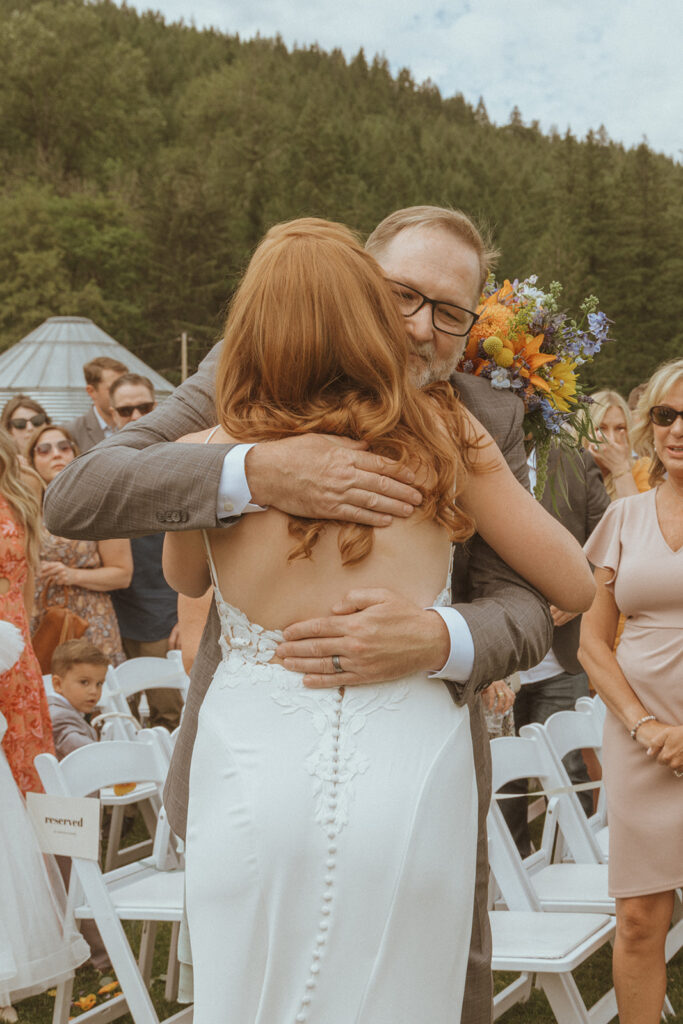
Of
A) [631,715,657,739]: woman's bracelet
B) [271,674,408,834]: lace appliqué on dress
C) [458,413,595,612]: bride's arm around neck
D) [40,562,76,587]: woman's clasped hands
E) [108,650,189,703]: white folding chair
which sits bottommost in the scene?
[108,650,189,703]: white folding chair

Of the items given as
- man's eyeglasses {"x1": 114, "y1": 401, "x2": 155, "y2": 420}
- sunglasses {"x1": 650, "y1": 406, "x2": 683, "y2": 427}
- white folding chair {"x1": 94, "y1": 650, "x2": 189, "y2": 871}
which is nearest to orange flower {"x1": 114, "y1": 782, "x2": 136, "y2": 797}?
white folding chair {"x1": 94, "y1": 650, "x2": 189, "y2": 871}

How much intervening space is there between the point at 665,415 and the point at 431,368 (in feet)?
6.20

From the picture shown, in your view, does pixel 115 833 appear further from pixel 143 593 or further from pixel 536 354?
pixel 536 354

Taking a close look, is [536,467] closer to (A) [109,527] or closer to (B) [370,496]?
(B) [370,496]

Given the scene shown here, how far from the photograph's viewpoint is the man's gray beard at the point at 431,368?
2223 mm

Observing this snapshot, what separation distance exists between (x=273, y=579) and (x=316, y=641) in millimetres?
135

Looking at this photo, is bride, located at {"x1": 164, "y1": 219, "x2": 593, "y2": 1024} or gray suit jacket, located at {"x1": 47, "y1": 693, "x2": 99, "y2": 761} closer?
bride, located at {"x1": 164, "y1": 219, "x2": 593, "y2": 1024}

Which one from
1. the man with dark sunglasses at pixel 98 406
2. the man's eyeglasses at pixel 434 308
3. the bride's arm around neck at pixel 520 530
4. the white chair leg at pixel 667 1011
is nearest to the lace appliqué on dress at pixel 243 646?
the bride's arm around neck at pixel 520 530

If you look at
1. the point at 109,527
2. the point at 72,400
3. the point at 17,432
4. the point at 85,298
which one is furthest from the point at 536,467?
the point at 85,298

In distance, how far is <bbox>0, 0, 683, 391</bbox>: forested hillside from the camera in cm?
4719

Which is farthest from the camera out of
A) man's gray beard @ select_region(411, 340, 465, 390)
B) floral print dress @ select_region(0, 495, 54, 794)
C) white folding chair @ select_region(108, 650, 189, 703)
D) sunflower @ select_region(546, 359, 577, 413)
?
white folding chair @ select_region(108, 650, 189, 703)

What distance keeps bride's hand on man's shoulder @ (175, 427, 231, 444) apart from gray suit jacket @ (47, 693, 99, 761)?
10.8 feet

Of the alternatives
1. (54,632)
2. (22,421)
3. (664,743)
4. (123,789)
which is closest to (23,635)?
(123,789)

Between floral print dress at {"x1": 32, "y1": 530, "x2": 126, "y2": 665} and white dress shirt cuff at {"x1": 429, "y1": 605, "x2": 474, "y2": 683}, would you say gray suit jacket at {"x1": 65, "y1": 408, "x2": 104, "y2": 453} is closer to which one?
floral print dress at {"x1": 32, "y1": 530, "x2": 126, "y2": 665}
